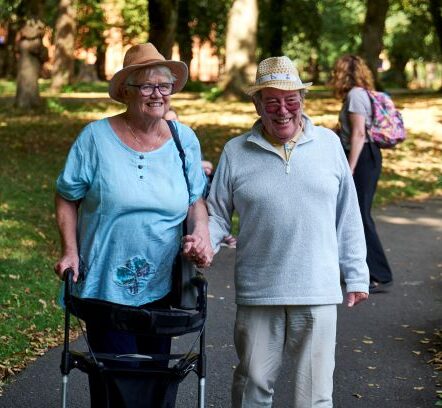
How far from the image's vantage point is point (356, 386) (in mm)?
7004

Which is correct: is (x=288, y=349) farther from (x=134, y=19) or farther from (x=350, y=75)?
(x=134, y=19)

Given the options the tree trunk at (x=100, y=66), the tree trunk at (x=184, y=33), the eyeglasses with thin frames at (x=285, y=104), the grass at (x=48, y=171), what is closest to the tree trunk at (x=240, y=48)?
the grass at (x=48, y=171)

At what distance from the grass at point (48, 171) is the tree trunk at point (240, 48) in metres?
0.81

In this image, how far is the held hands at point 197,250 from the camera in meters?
4.68

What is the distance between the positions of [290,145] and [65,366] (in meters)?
1.36

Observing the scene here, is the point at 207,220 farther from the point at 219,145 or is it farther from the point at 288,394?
the point at 219,145

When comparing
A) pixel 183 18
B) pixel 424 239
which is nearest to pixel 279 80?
pixel 424 239

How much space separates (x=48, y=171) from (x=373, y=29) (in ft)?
61.3

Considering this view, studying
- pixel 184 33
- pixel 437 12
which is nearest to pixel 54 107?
pixel 437 12

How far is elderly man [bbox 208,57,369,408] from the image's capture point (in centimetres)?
488

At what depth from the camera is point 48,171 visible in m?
18.8

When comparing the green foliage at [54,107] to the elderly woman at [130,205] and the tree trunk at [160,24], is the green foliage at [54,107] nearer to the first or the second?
the tree trunk at [160,24]

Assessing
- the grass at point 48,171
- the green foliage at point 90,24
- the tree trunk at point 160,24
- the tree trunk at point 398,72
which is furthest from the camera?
the tree trunk at point 398,72

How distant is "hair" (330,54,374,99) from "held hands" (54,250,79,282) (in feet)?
17.1
